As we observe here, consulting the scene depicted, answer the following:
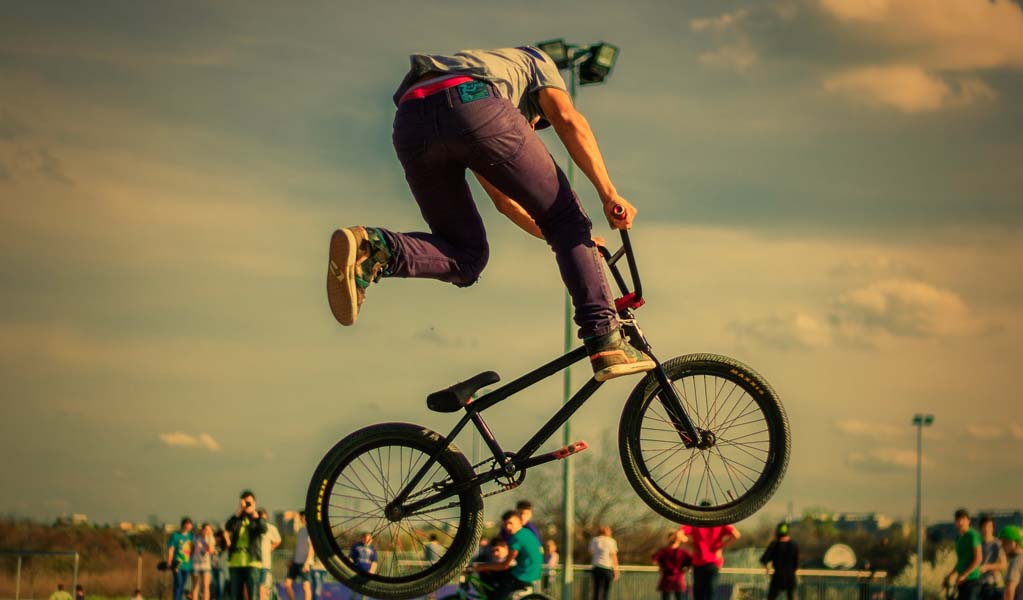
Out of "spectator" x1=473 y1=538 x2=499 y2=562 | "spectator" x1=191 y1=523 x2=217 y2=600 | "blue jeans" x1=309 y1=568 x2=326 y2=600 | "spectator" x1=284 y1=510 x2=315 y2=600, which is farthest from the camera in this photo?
"spectator" x1=191 y1=523 x2=217 y2=600

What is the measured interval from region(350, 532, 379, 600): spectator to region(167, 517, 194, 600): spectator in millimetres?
14487

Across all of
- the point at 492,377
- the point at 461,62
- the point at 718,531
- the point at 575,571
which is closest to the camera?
the point at 461,62

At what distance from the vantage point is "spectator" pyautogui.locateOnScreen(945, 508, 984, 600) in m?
13.3

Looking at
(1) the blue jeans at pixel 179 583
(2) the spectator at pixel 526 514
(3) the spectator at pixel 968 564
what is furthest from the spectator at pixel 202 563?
(3) the spectator at pixel 968 564

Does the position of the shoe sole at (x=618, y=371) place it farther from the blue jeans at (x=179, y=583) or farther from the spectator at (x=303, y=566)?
the blue jeans at (x=179, y=583)

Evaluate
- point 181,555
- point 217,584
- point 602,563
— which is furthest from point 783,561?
point 181,555

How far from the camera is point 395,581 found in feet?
17.0

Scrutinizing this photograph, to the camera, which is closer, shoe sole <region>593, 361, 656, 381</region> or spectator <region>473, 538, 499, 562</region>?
shoe sole <region>593, 361, 656, 381</region>

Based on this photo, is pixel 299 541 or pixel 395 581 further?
pixel 299 541

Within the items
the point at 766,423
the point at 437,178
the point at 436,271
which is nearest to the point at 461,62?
the point at 437,178

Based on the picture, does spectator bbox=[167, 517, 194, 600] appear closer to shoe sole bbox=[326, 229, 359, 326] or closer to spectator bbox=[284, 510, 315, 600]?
spectator bbox=[284, 510, 315, 600]

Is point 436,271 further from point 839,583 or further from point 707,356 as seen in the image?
point 839,583

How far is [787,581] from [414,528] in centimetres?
1209

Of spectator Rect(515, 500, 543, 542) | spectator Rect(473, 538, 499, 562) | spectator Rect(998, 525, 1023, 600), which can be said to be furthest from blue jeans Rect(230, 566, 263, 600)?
spectator Rect(998, 525, 1023, 600)
